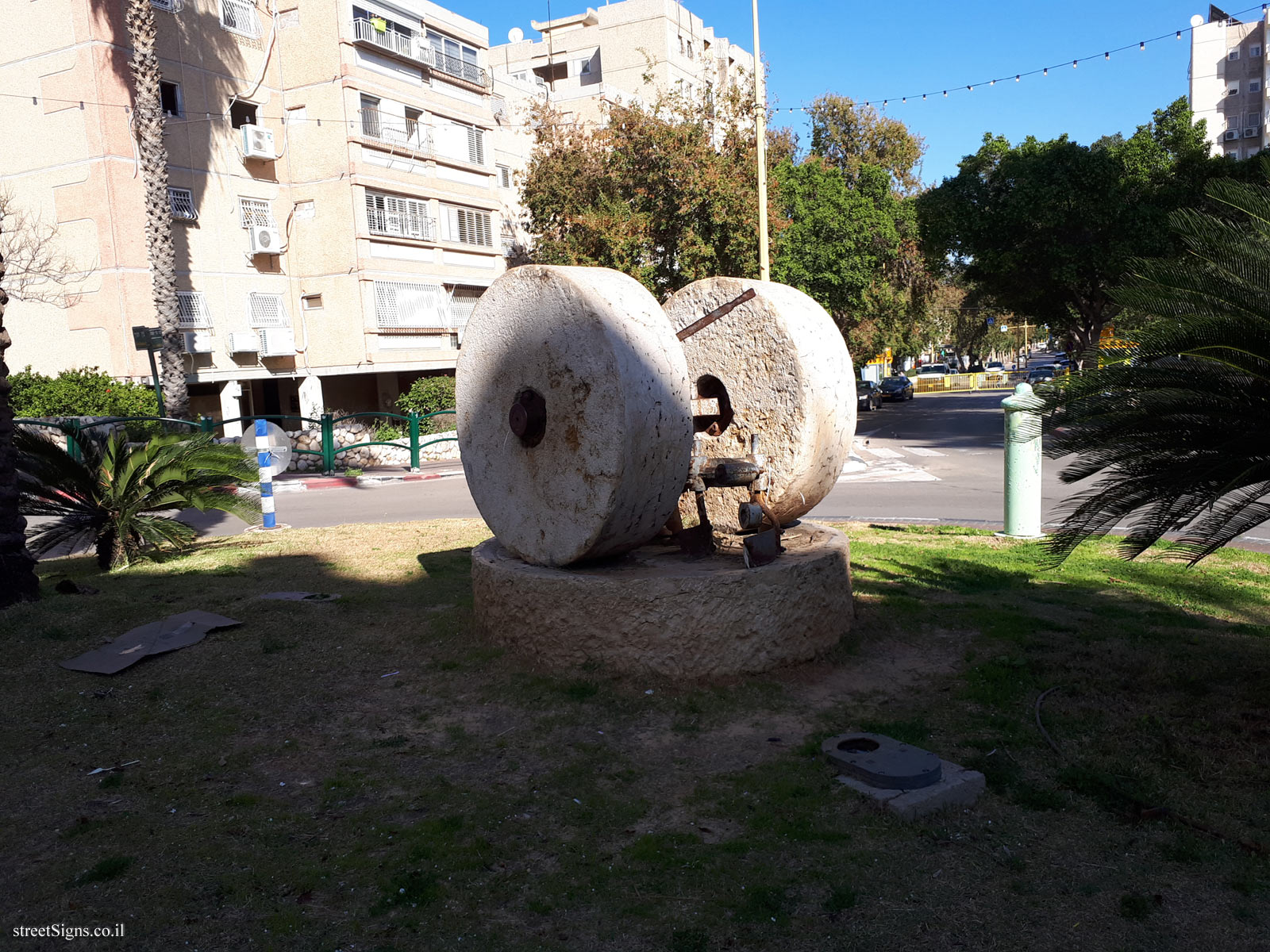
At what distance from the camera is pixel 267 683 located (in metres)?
4.91

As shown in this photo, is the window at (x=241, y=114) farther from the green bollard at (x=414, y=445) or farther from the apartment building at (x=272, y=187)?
the green bollard at (x=414, y=445)

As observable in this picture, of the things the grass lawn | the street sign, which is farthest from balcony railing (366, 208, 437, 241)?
the grass lawn

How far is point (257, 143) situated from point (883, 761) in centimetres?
2302

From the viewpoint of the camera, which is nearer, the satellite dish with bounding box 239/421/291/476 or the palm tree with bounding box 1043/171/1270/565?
the palm tree with bounding box 1043/171/1270/565

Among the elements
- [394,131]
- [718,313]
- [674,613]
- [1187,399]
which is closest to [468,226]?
[394,131]

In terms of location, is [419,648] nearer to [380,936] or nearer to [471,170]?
[380,936]

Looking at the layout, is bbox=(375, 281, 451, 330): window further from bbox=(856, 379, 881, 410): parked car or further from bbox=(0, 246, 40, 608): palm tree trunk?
bbox=(0, 246, 40, 608): palm tree trunk

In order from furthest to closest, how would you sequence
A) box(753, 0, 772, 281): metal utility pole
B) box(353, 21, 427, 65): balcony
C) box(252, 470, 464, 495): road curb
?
box(353, 21, 427, 65): balcony
box(252, 470, 464, 495): road curb
box(753, 0, 772, 281): metal utility pole

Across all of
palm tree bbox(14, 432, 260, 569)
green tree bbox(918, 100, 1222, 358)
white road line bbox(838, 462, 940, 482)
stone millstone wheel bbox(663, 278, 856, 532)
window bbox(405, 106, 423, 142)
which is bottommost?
white road line bbox(838, 462, 940, 482)

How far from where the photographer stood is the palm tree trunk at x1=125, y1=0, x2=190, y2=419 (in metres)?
17.4

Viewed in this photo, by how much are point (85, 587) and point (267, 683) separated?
2.73 metres

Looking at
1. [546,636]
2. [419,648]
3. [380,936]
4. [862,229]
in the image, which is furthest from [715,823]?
[862,229]

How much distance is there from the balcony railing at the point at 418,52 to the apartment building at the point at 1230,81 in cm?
4191

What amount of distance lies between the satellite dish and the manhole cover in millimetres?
7991
